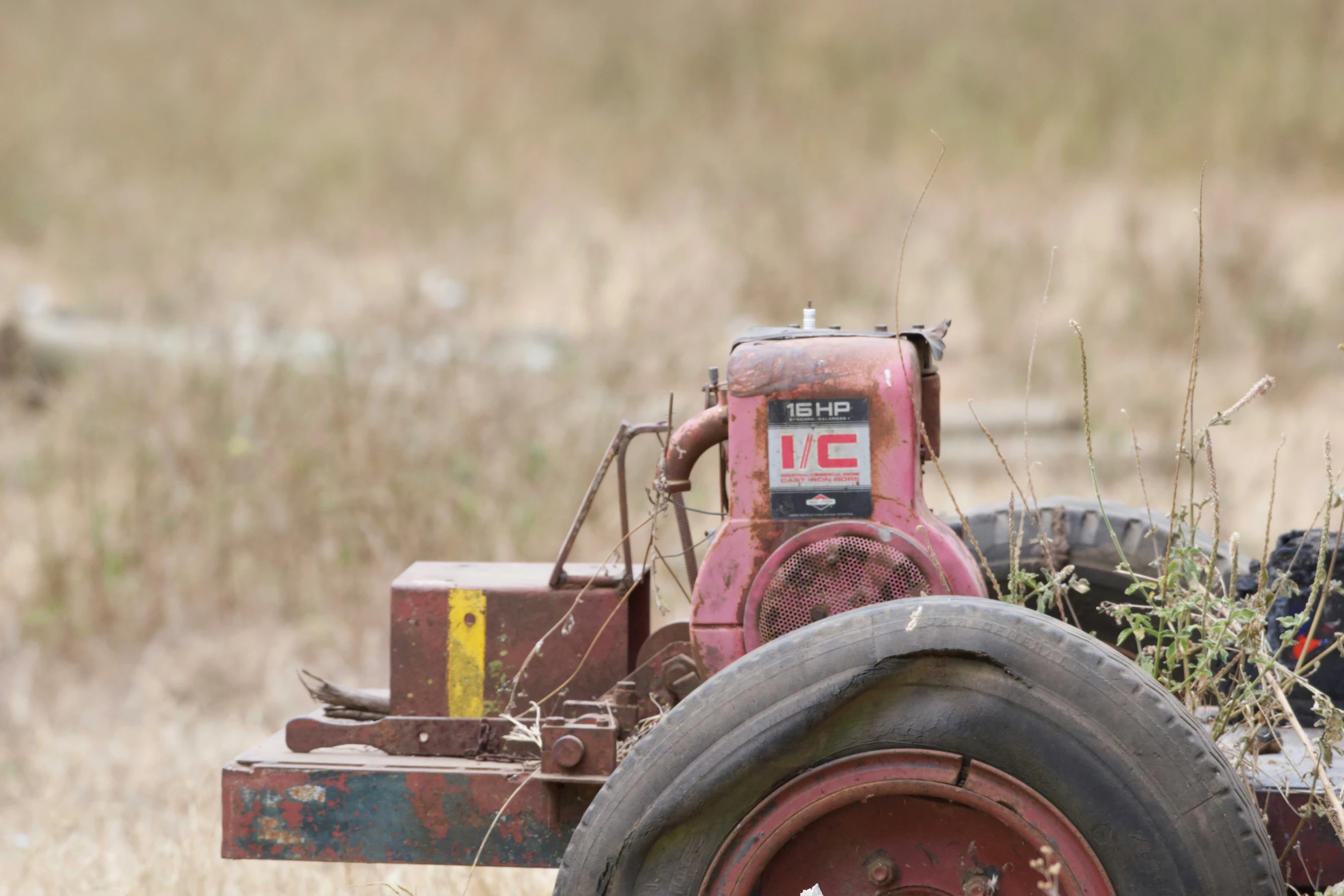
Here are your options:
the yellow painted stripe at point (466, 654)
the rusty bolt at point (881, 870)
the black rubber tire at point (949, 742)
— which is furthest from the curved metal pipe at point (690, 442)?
the rusty bolt at point (881, 870)

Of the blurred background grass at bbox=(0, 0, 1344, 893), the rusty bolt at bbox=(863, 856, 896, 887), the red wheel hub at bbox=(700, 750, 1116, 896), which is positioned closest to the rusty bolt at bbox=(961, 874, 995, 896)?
the red wheel hub at bbox=(700, 750, 1116, 896)

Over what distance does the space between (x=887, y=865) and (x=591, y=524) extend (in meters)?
4.72

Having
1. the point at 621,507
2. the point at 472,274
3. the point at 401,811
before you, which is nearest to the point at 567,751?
the point at 401,811

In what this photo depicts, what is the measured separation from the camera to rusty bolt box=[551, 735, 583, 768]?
285 centimetres

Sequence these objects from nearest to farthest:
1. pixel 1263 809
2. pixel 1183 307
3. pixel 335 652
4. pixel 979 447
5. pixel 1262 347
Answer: pixel 1263 809 < pixel 335 652 < pixel 979 447 < pixel 1262 347 < pixel 1183 307

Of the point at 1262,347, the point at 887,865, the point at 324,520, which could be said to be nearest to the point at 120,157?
the point at 324,520

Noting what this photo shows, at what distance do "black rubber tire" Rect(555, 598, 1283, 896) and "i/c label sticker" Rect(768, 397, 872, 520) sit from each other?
609 millimetres

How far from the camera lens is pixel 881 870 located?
2.41 m

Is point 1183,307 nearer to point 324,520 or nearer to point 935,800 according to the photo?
point 324,520

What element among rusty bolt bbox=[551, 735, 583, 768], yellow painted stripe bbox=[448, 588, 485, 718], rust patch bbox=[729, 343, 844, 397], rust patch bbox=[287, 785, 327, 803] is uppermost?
rust patch bbox=[729, 343, 844, 397]

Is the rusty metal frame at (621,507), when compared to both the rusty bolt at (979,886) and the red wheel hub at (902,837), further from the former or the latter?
the rusty bolt at (979,886)

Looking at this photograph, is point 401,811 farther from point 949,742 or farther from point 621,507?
point 949,742

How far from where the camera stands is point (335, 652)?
6316 millimetres

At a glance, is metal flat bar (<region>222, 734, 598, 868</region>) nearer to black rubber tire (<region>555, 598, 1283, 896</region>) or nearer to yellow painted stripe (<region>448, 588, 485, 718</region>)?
yellow painted stripe (<region>448, 588, 485, 718</region>)
